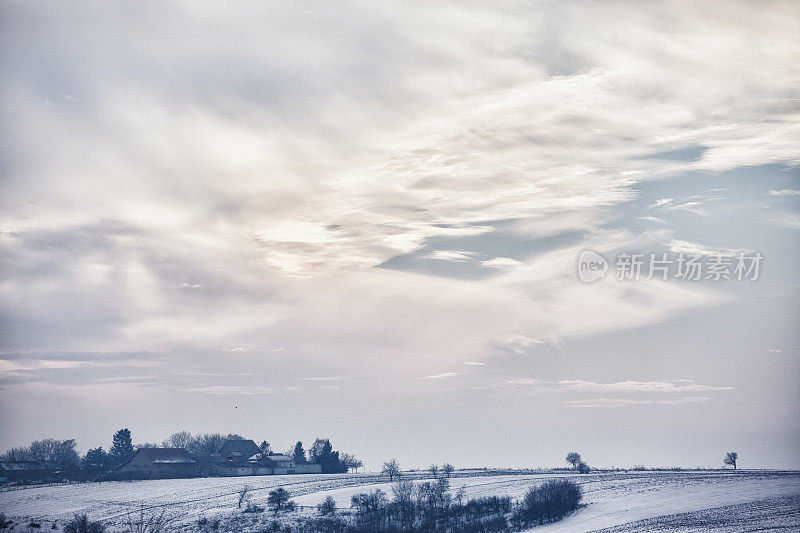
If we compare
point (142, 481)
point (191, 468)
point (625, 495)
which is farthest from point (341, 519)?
point (191, 468)

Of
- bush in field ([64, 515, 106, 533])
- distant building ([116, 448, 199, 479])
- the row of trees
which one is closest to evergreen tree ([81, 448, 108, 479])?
distant building ([116, 448, 199, 479])

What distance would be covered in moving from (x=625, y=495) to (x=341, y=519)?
33640mm

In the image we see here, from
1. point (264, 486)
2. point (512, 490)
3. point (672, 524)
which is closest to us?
point (672, 524)

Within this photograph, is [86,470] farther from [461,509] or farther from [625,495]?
[625,495]

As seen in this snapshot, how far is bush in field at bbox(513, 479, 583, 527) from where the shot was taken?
256 feet

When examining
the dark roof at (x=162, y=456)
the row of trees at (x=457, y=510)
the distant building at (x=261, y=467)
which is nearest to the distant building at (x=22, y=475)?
the dark roof at (x=162, y=456)

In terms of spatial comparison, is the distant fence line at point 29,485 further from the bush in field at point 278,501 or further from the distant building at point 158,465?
the bush in field at point 278,501

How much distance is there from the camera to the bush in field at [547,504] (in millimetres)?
78094

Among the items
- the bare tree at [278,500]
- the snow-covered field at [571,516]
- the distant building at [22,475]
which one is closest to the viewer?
the snow-covered field at [571,516]

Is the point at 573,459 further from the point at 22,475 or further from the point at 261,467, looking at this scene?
the point at 22,475

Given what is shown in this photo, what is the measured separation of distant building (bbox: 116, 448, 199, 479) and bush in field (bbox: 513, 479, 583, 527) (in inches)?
3543

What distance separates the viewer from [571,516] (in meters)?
78.1

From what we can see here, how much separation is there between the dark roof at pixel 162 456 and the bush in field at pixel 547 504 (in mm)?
104607

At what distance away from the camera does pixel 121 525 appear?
83.2 metres
